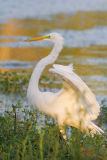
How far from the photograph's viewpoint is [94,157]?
11.8 ft

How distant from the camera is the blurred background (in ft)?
33.8

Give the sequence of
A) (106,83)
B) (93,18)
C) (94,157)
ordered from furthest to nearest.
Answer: (93,18) < (106,83) < (94,157)

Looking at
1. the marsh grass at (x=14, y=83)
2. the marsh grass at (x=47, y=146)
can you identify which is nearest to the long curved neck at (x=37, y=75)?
the marsh grass at (x=47, y=146)

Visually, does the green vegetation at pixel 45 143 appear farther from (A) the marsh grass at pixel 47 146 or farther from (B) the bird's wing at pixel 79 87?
(B) the bird's wing at pixel 79 87

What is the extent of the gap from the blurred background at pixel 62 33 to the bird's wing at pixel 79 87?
37 centimetres

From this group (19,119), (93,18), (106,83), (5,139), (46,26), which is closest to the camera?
(5,139)

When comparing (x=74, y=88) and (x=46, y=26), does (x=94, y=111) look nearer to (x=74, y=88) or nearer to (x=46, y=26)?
(x=74, y=88)

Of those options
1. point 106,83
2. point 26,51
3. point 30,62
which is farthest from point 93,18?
point 106,83

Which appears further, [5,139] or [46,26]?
[46,26]

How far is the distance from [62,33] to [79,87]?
35.2ft

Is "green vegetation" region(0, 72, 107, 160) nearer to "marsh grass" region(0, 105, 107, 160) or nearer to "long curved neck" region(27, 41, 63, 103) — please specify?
"marsh grass" region(0, 105, 107, 160)

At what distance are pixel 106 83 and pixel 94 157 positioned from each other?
17.6 feet

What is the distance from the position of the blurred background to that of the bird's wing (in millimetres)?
369

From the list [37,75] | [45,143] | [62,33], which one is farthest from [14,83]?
[62,33]
